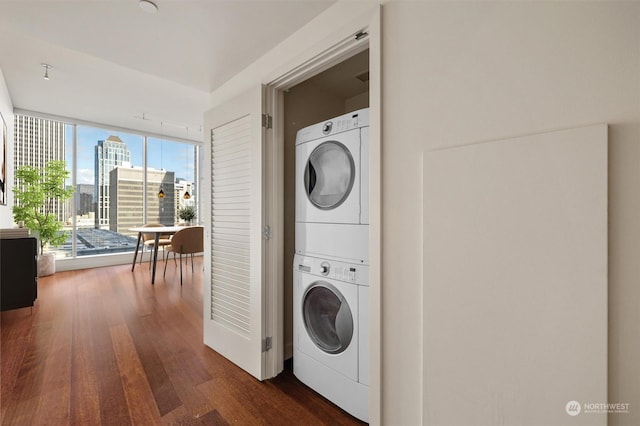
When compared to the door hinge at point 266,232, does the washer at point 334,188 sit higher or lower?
higher

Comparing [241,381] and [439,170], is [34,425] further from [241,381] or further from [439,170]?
[439,170]

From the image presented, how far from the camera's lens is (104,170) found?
217 inches

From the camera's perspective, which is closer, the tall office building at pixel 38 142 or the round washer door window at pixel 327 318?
the round washer door window at pixel 327 318

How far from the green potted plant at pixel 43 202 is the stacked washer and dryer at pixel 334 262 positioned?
15.2 ft

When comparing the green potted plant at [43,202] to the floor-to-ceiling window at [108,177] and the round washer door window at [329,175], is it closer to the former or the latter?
the floor-to-ceiling window at [108,177]

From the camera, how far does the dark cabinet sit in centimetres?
264

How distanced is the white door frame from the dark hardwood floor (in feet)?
1.09

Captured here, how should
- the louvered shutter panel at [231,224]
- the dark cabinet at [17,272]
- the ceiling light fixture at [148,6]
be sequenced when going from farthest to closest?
the dark cabinet at [17,272] → the louvered shutter panel at [231,224] → the ceiling light fixture at [148,6]

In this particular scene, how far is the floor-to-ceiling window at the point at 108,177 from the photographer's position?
490 cm

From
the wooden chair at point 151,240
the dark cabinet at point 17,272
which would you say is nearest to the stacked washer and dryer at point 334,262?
the dark cabinet at point 17,272

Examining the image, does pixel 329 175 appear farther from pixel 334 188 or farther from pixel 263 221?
pixel 263 221

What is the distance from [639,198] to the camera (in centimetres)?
73

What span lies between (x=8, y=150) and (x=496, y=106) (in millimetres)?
5797

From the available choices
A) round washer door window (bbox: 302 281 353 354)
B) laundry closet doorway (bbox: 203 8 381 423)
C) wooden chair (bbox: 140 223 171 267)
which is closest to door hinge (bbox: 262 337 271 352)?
laundry closet doorway (bbox: 203 8 381 423)
